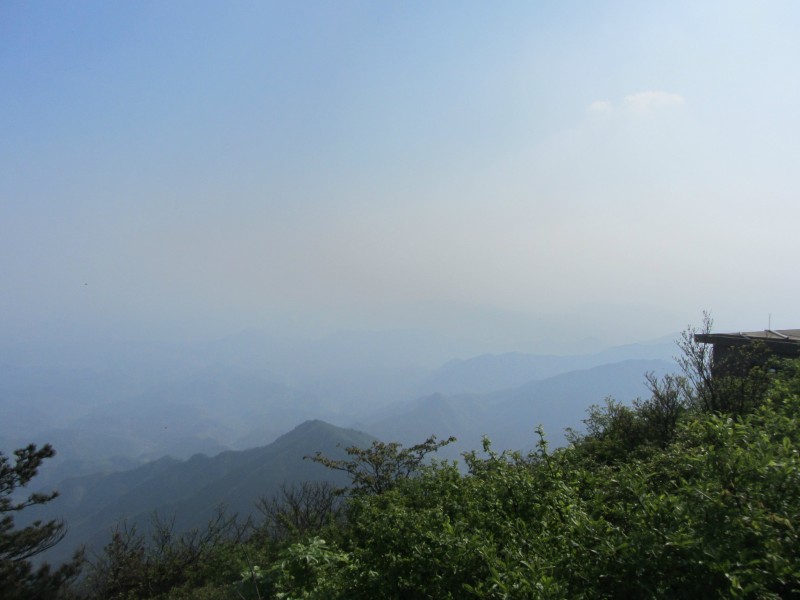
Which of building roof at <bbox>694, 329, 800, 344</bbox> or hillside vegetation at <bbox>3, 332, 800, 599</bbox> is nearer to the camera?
hillside vegetation at <bbox>3, 332, 800, 599</bbox>

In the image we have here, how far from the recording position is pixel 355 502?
8.72m

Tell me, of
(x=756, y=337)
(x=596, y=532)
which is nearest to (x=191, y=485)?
(x=756, y=337)

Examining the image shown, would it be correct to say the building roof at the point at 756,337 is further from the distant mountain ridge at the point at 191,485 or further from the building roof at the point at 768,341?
the distant mountain ridge at the point at 191,485

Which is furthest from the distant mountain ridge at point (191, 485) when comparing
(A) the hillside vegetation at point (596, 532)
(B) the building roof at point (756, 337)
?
(A) the hillside vegetation at point (596, 532)

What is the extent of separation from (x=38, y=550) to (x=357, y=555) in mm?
18804

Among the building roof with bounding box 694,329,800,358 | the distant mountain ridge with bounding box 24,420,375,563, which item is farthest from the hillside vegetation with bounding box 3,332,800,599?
the distant mountain ridge with bounding box 24,420,375,563

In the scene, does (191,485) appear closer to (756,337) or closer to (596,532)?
(756,337)

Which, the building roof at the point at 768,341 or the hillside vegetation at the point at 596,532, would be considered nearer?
the hillside vegetation at the point at 596,532

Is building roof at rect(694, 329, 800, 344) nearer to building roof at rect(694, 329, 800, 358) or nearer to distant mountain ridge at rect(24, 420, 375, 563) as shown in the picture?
building roof at rect(694, 329, 800, 358)

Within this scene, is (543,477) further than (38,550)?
No

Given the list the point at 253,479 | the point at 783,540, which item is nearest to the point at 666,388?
the point at 783,540

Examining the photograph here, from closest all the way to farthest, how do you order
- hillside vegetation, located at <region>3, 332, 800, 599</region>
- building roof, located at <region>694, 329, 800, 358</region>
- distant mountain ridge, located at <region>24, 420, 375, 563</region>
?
1. hillside vegetation, located at <region>3, 332, 800, 599</region>
2. building roof, located at <region>694, 329, 800, 358</region>
3. distant mountain ridge, located at <region>24, 420, 375, 563</region>

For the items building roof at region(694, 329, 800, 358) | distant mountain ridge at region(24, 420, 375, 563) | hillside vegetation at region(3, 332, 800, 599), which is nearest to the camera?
hillside vegetation at region(3, 332, 800, 599)

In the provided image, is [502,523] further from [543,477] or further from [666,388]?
[666,388]
